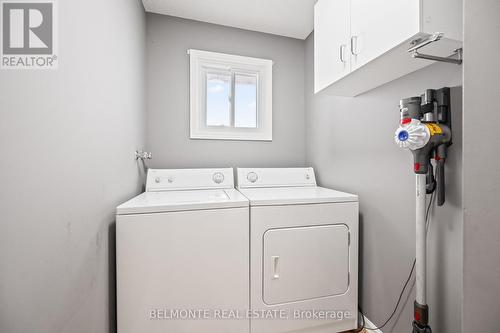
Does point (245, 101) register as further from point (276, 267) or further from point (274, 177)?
point (276, 267)

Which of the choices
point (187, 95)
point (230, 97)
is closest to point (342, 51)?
point (230, 97)

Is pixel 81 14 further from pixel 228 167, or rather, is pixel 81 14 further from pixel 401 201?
pixel 401 201

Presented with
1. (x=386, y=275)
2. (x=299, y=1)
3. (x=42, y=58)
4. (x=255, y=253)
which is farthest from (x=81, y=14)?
(x=386, y=275)

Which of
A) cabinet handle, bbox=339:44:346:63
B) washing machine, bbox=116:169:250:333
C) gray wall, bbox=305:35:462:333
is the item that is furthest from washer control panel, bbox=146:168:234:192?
cabinet handle, bbox=339:44:346:63

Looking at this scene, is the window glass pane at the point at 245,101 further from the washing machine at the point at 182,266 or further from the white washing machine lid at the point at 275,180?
the washing machine at the point at 182,266

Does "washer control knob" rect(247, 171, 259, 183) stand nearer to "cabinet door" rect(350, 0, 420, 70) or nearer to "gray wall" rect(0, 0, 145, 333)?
"gray wall" rect(0, 0, 145, 333)

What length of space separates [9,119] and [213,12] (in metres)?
1.88

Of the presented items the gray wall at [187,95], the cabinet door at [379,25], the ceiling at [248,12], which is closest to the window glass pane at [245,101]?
the gray wall at [187,95]

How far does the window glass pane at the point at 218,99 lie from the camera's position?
7.02 feet

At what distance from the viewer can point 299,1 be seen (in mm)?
1761

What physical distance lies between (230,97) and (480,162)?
1964 millimetres

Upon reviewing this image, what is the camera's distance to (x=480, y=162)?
681 mm

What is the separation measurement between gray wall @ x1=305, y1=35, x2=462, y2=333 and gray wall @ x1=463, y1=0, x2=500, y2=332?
264 millimetres

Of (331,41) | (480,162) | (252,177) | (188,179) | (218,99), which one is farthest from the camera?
(218,99)
